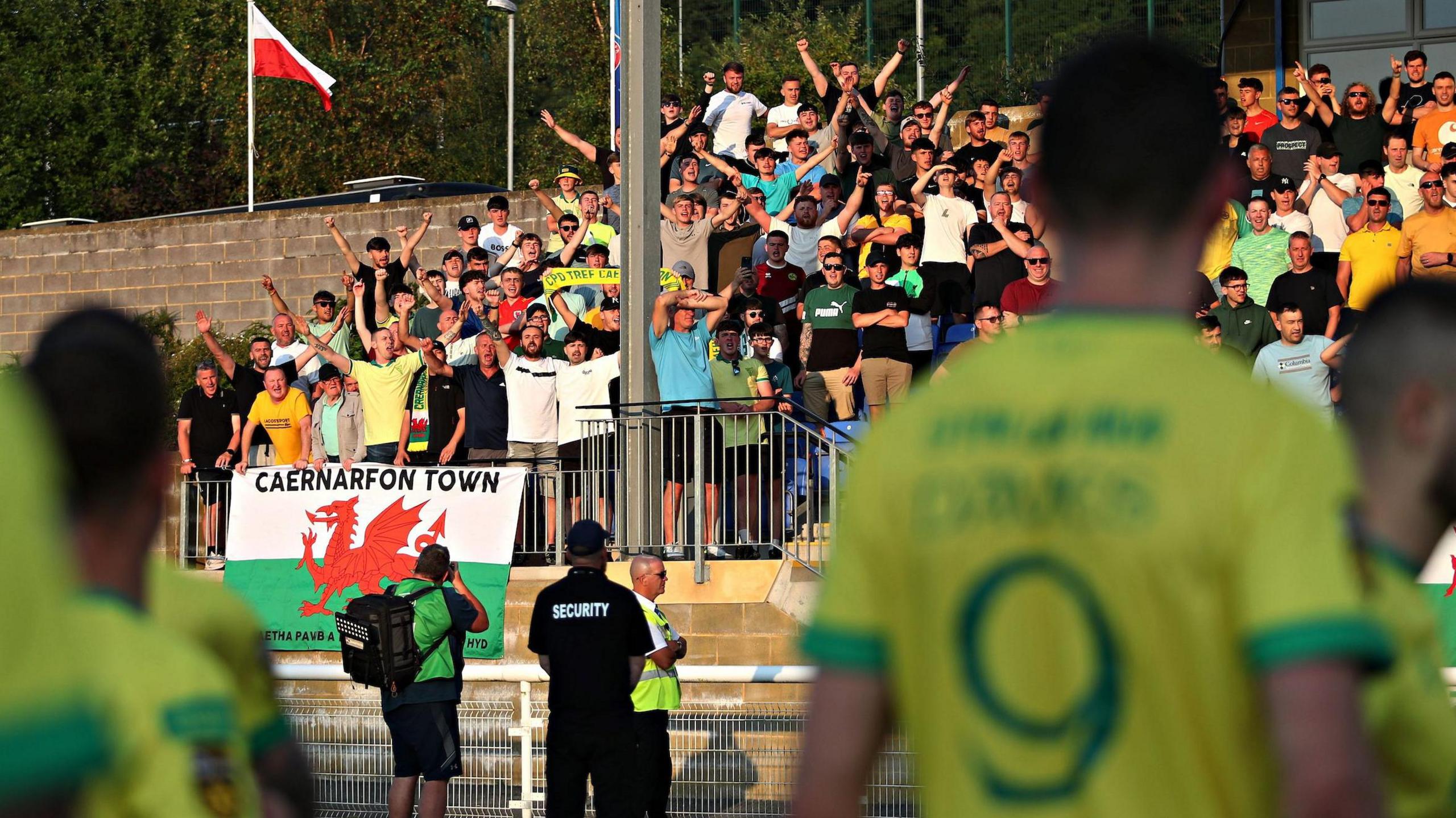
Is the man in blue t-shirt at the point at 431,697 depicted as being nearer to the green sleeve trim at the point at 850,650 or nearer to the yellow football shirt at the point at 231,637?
the yellow football shirt at the point at 231,637

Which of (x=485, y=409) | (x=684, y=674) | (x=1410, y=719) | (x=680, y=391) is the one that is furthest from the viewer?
(x=485, y=409)

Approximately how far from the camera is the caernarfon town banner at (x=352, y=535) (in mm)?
14875

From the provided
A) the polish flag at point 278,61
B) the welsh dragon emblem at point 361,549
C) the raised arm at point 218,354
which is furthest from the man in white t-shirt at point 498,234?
the polish flag at point 278,61

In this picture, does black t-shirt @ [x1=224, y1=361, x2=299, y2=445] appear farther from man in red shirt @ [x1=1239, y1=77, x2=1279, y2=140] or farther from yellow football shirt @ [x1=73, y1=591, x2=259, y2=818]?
yellow football shirt @ [x1=73, y1=591, x2=259, y2=818]

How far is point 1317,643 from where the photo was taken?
2031mm

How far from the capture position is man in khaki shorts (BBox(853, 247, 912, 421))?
1488 centimetres

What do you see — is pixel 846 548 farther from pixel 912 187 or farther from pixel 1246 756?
pixel 912 187

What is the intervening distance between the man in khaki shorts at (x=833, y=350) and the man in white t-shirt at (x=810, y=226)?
1.61 m

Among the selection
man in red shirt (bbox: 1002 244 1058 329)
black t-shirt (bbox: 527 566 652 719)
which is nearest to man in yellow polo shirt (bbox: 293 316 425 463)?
man in red shirt (bbox: 1002 244 1058 329)

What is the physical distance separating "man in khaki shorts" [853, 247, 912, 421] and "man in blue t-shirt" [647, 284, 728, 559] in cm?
120

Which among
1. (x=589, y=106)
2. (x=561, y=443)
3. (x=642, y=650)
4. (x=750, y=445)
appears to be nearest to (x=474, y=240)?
(x=561, y=443)

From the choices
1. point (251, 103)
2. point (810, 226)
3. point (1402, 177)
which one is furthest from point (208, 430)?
point (251, 103)

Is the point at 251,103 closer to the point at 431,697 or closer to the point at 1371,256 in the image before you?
the point at 1371,256

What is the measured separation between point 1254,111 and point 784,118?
4.96 metres
